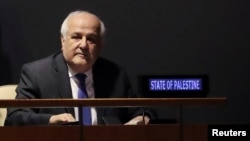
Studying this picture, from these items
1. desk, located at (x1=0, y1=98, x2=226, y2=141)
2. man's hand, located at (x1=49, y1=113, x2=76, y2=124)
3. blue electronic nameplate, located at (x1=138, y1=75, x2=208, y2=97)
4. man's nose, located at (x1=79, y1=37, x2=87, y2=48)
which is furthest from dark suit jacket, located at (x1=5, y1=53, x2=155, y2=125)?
desk, located at (x1=0, y1=98, x2=226, y2=141)

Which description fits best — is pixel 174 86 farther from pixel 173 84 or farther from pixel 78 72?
pixel 78 72

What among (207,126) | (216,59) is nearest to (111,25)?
(216,59)

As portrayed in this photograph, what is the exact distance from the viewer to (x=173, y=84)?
3391 mm

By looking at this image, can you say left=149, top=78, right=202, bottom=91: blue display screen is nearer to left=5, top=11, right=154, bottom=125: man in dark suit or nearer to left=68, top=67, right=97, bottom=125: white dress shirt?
left=5, top=11, right=154, bottom=125: man in dark suit

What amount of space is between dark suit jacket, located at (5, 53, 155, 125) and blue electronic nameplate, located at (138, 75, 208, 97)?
512 mm

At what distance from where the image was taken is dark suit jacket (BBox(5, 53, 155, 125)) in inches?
101

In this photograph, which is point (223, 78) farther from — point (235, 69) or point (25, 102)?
point (25, 102)

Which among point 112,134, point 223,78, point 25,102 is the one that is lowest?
point 223,78

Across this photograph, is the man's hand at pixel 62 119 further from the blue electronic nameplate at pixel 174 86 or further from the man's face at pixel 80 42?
the blue electronic nameplate at pixel 174 86

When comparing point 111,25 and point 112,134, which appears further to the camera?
point 111,25

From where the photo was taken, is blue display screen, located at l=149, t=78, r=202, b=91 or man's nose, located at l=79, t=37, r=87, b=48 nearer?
man's nose, located at l=79, t=37, r=87, b=48

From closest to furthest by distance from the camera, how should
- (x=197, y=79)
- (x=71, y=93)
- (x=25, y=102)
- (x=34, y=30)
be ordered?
(x=25, y=102), (x=71, y=93), (x=197, y=79), (x=34, y=30)

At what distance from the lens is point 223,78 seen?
409 cm

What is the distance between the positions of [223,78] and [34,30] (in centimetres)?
137
